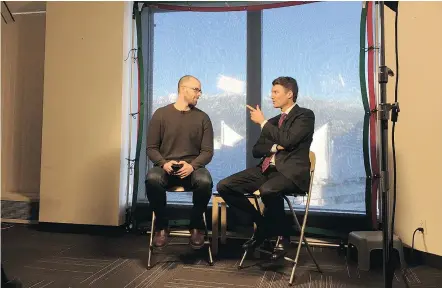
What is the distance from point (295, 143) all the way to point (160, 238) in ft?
3.51

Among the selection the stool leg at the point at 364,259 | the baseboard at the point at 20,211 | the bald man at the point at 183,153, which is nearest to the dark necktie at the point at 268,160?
the bald man at the point at 183,153

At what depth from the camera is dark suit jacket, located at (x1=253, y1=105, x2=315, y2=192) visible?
234cm

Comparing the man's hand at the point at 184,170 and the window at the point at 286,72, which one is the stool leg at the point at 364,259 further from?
the man's hand at the point at 184,170

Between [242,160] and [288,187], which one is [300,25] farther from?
[288,187]

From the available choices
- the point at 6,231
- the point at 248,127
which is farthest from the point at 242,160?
the point at 6,231

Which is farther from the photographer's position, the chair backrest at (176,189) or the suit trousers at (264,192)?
the chair backrest at (176,189)

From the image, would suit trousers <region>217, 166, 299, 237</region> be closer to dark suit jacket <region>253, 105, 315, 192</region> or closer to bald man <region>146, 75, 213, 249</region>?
dark suit jacket <region>253, 105, 315, 192</region>

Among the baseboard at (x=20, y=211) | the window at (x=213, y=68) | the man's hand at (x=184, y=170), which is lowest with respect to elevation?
the baseboard at (x=20, y=211)

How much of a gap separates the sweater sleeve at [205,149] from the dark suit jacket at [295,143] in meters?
0.46

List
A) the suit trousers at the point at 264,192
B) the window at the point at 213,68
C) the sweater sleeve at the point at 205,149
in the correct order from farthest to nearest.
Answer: the window at the point at 213,68 < the sweater sleeve at the point at 205,149 < the suit trousers at the point at 264,192

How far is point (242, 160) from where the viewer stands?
10.7 feet

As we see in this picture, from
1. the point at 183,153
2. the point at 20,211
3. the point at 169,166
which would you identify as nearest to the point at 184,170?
the point at 169,166

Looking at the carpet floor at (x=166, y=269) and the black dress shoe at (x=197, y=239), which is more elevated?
the black dress shoe at (x=197, y=239)

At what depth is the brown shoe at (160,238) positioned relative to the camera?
96.3 inches
